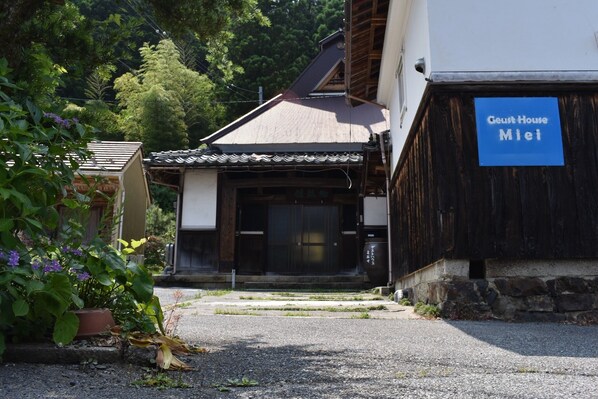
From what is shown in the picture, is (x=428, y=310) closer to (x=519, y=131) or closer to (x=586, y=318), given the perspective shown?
(x=586, y=318)

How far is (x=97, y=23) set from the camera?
3.26 meters

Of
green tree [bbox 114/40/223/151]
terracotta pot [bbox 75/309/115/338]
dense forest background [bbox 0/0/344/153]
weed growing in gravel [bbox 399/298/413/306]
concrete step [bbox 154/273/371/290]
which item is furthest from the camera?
green tree [bbox 114/40/223/151]

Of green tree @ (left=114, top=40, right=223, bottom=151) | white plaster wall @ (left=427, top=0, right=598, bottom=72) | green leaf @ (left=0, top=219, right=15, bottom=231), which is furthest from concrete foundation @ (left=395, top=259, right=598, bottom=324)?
green tree @ (left=114, top=40, right=223, bottom=151)

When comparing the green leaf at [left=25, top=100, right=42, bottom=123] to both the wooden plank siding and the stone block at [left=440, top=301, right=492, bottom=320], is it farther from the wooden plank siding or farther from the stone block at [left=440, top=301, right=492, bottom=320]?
the stone block at [left=440, top=301, right=492, bottom=320]

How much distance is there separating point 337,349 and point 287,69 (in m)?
22.4

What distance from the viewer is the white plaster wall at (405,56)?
218 inches

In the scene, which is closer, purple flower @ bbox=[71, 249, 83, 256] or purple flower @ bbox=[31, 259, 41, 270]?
purple flower @ bbox=[31, 259, 41, 270]

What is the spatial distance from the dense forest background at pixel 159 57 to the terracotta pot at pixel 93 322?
3.41ft

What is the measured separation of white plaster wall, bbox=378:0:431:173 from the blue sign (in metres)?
0.84

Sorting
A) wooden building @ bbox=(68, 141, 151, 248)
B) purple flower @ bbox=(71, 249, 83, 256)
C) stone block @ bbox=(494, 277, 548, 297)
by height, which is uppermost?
wooden building @ bbox=(68, 141, 151, 248)

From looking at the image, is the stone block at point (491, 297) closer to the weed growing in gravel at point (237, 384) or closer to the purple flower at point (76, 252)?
the weed growing in gravel at point (237, 384)

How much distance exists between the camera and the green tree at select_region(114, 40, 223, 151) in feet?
68.2

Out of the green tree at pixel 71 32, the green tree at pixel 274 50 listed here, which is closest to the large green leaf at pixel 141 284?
the green tree at pixel 71 32

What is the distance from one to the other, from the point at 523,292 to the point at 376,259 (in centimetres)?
542
